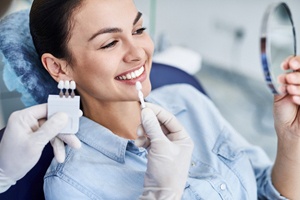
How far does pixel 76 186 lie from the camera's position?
95cm

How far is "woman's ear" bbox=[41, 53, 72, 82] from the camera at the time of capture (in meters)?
0.99

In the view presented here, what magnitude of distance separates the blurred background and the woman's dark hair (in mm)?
1509

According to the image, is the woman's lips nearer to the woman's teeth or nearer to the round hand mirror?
the woman's teeth

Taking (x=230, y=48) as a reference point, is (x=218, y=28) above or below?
above

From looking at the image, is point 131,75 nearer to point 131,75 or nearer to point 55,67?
point 131,75

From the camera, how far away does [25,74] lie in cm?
104

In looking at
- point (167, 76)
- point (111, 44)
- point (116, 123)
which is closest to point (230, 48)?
point (167, 76)

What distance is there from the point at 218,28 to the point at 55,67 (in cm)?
208

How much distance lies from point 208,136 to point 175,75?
0.37 m

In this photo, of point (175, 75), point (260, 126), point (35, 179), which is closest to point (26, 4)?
point (35, 179)

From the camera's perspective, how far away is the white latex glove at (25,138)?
2.58 ft

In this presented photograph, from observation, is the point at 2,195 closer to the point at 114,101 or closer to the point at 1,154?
the point at 1,154

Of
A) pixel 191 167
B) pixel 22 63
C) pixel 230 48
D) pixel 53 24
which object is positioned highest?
pixel 53 24

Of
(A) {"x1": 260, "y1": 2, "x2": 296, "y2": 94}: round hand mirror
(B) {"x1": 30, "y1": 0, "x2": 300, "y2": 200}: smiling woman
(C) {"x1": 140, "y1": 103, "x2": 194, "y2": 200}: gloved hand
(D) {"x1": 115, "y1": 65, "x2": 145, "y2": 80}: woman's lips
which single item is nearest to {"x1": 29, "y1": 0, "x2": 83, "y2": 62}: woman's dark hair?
(B) {"x1": 30, "y1": 0, "x2": 300, "y2": 200}: smiling woman
